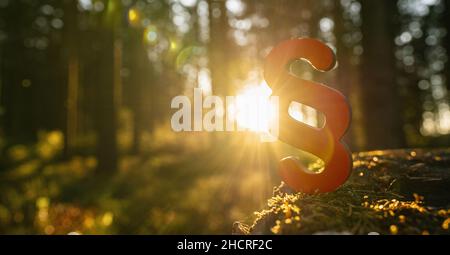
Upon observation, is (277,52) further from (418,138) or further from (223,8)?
(418,138)

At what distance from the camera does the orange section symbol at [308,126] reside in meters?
2.74

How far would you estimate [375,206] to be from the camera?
2.35 m

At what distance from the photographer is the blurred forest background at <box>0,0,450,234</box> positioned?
8.28m

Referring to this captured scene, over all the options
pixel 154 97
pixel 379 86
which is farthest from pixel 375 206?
pixel 154 97

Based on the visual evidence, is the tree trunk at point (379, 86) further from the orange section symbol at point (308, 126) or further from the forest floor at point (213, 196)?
the orange section symbol at point (308, 126)

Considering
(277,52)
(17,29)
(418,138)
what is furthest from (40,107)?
(277,52)

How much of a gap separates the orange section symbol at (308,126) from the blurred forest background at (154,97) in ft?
17.3

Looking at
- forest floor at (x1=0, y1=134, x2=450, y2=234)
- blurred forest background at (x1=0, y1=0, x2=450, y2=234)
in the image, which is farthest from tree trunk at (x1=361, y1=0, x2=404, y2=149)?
forest floor at (x1=0, y1=134, x2=450, y2=234)

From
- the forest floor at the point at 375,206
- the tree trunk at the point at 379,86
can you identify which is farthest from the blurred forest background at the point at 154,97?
the forest floor at the point at 375,206

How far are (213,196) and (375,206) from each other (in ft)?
26.0

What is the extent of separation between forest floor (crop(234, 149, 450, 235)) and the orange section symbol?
0.14 metres

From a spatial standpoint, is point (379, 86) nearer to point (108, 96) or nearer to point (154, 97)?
point (108, 96)

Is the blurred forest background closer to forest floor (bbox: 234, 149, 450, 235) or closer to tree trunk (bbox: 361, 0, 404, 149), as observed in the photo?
tree trunk (bbox: 361, 0, 404, 149)

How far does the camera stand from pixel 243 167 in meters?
12.8
